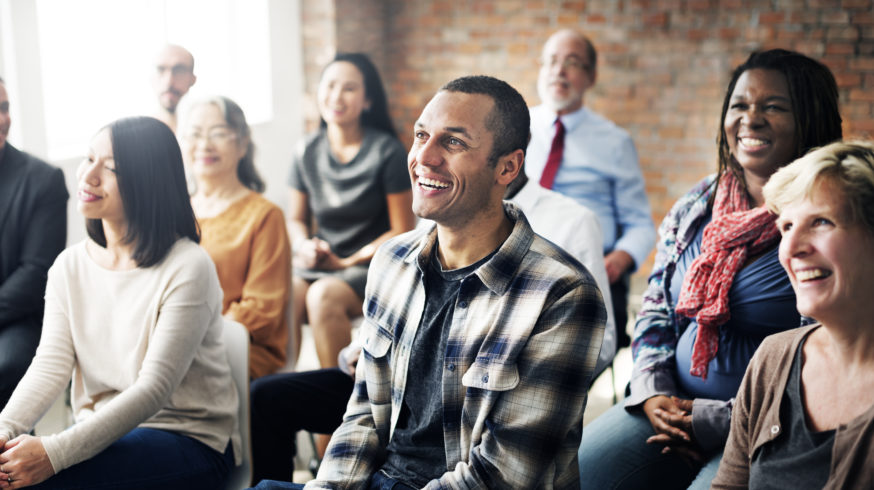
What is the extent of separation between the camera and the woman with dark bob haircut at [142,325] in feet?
6.20

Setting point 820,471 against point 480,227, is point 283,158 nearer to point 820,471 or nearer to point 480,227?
point 480,227

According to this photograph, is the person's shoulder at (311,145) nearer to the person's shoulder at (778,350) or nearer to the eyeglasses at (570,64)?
the eyeglasses at (570,64)

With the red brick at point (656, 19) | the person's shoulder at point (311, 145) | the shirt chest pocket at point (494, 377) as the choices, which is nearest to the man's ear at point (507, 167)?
the shirt chest pocket at point (494, 377)

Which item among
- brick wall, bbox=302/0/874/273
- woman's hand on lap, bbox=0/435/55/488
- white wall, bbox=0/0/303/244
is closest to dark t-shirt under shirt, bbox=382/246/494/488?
woman's hand on lap, bbox=0/435/55/488

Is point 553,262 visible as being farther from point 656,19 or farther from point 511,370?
point 656,19

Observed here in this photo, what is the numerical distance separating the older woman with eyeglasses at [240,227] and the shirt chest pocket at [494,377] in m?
1.19

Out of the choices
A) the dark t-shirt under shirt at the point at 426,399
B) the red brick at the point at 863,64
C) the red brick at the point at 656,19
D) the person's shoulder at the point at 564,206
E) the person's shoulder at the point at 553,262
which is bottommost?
the dark t-shirt under shirt at the point at 426,399

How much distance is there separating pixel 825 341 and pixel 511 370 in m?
0.52

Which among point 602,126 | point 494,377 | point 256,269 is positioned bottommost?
point 256,269

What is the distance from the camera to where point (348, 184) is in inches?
136

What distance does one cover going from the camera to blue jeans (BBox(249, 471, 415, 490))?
1.61 m

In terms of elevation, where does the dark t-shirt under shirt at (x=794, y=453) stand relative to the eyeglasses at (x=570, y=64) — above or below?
below

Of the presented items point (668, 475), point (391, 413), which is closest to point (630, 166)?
point (668, 475)

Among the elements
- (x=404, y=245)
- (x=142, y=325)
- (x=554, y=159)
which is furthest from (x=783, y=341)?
(x=554, y=159)
